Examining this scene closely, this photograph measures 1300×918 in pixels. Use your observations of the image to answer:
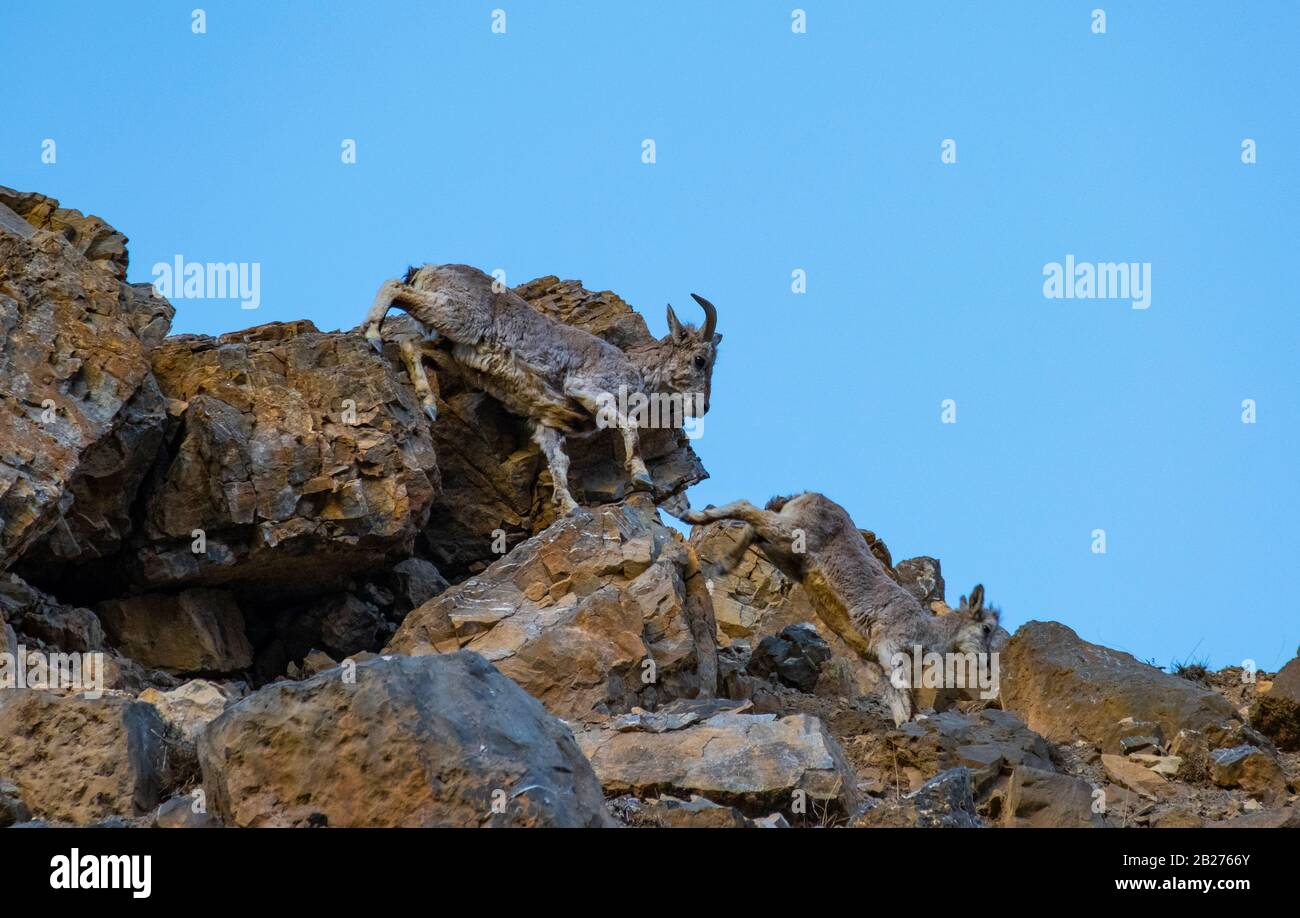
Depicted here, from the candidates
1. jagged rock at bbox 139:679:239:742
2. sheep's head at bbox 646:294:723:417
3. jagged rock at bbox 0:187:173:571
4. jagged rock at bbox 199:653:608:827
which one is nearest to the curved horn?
sheep's head at bbox 646:294:723:417

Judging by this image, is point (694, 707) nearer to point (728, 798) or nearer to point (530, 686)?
point (530, 686)

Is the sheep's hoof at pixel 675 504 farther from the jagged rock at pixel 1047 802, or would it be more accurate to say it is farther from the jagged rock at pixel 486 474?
the jagged rock at pixel 1047 802

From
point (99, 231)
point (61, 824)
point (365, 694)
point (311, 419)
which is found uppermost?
point (99, 231)

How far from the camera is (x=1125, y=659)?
14.2 m

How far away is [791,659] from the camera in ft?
51.3

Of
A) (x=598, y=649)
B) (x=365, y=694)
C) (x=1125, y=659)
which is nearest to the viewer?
(x=365, y=694)

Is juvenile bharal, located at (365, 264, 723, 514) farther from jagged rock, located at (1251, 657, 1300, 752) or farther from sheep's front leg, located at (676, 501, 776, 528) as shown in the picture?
jagged rock, located at (1251, 657, 1300, 752)

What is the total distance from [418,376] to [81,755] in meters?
8.08

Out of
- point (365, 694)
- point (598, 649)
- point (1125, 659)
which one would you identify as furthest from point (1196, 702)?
point (365, 694)

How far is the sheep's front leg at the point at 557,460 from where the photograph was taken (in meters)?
17.0

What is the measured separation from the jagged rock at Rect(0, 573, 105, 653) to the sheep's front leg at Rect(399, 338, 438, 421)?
4.30 m

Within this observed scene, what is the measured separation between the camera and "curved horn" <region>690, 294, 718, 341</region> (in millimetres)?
19453
